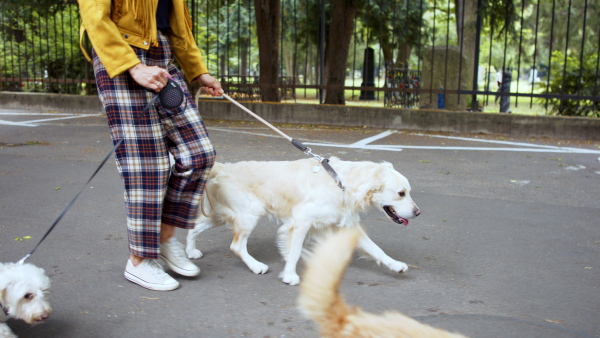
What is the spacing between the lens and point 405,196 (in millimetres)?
3770

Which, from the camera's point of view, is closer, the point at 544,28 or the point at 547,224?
the point at 547,224

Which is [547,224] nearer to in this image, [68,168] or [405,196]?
[405,196]

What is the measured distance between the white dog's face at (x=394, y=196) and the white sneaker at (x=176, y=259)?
4.01 feet

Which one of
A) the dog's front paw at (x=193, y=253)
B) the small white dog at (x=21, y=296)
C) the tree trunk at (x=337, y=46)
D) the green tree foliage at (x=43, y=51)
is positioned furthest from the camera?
the green tree foliage at (x=43, y=51)

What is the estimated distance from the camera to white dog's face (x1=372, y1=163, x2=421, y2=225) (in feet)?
12.2

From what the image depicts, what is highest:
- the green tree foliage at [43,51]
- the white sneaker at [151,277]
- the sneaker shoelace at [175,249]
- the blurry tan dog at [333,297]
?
the green tree foliage at [43,51]

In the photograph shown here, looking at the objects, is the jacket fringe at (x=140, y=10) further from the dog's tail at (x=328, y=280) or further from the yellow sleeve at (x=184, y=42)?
the dog's tail at (x=328, y=280)

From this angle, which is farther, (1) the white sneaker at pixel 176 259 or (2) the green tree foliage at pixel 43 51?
(2) the green tree foliage at pixel 43 51

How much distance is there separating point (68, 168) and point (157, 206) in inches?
162

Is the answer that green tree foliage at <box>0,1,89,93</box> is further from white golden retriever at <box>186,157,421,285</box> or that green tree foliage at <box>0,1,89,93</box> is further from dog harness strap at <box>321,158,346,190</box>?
dog harness strap at <box>321,158,346,190</box>

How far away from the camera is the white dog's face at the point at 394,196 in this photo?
3.72 metres

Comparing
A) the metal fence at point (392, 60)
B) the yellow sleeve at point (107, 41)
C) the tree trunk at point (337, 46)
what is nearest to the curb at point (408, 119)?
the metal fence at point (392, 60)

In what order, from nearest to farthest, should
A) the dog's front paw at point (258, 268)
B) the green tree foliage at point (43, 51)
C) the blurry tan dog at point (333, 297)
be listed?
the blurry tan dog at point (333, 297) → the dog's front paw at point (258, 268) → the green tree foliage at point (43, 51)

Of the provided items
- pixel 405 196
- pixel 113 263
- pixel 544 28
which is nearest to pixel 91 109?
pixel 113 263
